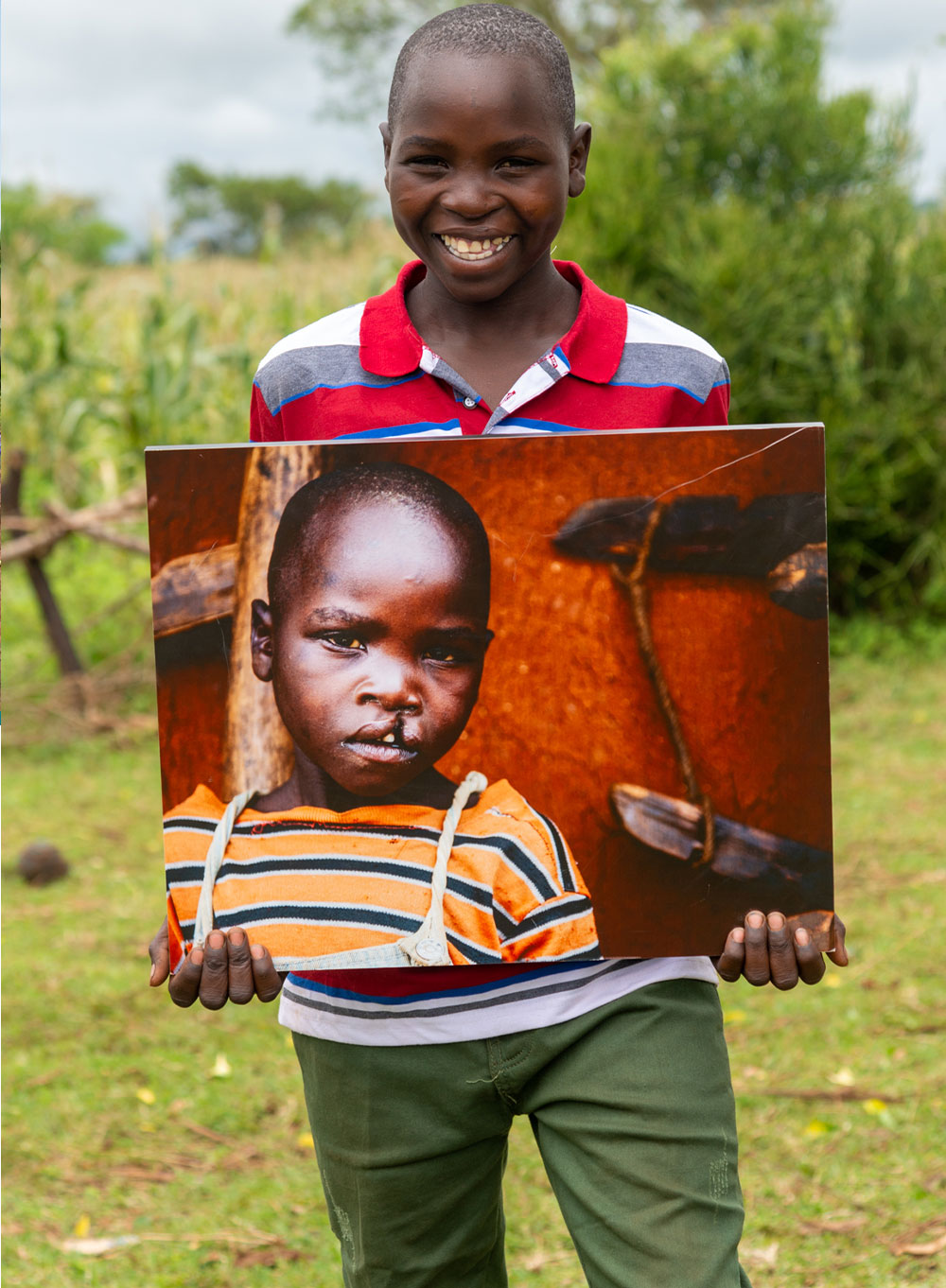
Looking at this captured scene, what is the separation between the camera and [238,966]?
1454 millimetres

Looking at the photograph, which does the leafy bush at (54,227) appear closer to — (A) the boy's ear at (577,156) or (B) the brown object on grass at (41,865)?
(B) the brown object on grass at (41,865)

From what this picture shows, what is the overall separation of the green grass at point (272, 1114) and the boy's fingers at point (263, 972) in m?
1.36

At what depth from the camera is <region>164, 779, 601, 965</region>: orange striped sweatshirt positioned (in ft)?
4.79

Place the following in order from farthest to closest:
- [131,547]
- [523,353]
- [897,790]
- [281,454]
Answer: [131,547], [897,790], [523,353], [281,454]

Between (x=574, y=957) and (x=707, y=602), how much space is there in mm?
408

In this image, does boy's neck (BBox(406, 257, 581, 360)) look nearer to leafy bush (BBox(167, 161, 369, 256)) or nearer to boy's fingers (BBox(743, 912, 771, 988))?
boy's fingers (BBox(743, 912, 771, 988))

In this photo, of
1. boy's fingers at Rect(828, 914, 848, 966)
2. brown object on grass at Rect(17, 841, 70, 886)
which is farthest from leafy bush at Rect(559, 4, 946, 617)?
boy's fingers at Rect(828, 914, 848, 966)

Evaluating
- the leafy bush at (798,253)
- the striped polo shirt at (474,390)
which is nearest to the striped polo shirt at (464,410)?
the striped polo shirt at (474,390)

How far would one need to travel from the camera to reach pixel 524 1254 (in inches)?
102

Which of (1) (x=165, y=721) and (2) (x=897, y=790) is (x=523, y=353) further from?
(2) (x=897, y=790)

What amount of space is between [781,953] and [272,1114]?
2069mm

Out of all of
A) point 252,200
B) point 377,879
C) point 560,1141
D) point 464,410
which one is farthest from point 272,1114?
point 252,200

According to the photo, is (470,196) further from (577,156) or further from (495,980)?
(495,980)

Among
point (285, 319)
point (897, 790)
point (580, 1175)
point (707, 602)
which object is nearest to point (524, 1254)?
point (580, 1175)
